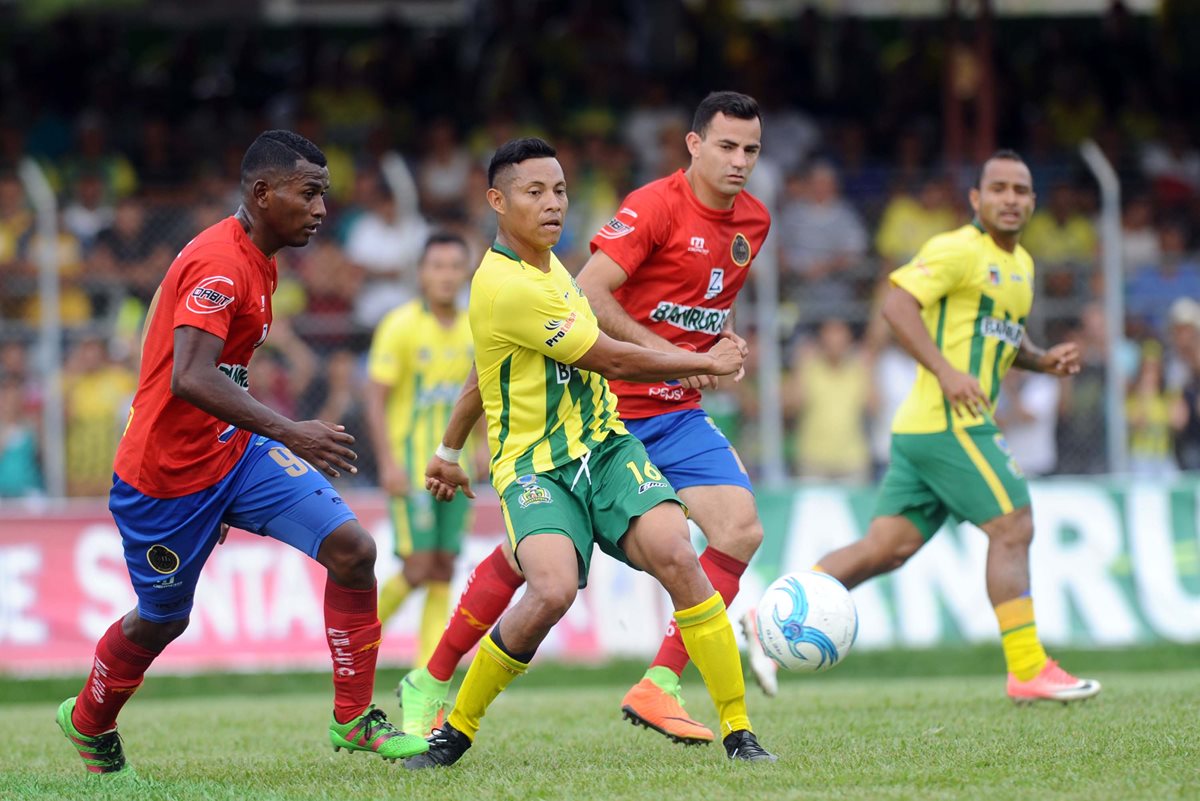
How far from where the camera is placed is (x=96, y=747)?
6934mm

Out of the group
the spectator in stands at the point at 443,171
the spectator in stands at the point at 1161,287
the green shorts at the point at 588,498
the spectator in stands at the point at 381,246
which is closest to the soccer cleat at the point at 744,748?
the green shorts at the point at 588,498

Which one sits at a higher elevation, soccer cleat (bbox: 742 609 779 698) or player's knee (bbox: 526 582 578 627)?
player's knee (bbox: 526 582 578 627)

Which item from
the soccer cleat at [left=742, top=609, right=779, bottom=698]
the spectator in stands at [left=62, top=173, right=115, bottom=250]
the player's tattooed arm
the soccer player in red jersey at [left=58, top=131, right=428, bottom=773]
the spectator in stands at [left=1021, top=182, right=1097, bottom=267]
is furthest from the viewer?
the spectator in stands at [left=1021, top=182, right=1097, bottom=267]

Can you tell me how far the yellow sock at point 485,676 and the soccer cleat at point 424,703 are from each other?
860 mm

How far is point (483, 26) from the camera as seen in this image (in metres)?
19.0

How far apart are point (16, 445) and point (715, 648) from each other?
8701 millimetres

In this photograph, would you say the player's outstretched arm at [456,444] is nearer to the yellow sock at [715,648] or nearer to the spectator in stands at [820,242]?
the yellow sock at [715,648]

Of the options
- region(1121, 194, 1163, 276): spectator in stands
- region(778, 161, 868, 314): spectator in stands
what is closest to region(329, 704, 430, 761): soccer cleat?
region(778, 161, 868, 314): spectator in stands

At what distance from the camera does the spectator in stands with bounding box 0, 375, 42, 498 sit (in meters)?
13.4

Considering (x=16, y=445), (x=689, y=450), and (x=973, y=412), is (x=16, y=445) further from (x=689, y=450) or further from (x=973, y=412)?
(x=973, y=412)

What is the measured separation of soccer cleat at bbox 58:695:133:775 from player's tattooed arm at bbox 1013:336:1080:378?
496 cm

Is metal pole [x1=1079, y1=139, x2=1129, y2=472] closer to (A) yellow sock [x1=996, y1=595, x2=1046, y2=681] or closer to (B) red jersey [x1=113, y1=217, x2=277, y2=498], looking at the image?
(A) yellow sock [x1=996, y1=595, x2=1046, y2=681]

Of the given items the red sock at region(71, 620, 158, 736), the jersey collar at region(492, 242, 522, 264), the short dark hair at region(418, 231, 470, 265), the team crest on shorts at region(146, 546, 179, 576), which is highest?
the short dark hair at region(418, 231, 470, 265)

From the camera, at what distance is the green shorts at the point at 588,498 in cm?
646
